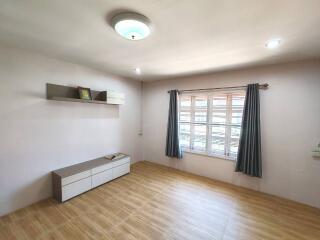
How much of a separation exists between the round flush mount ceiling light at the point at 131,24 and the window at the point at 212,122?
2.38 metres

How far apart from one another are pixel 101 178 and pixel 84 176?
399 mm

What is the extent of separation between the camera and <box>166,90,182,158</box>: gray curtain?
392cm

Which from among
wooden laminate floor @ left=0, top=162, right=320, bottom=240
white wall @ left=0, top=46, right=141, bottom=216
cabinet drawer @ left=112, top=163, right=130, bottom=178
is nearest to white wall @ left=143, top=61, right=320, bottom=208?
wooden laminate floor @ left=0, top=162, right=320, bottom=240

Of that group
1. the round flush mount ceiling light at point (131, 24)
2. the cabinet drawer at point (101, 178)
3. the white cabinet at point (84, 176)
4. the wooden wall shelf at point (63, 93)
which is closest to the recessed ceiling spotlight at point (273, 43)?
the round flush mount ceiling light at point (131, 24)

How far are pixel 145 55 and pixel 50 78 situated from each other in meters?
1.73

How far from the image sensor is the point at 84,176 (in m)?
2.81

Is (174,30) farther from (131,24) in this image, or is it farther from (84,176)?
(84,176)

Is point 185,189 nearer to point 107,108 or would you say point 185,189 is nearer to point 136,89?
point 107,108

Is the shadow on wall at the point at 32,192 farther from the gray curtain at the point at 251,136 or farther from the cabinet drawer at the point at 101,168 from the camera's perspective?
the gray curtain at the point at 251,136

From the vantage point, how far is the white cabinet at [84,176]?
2546 millimetres

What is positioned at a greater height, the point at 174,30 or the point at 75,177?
the point at 174,30

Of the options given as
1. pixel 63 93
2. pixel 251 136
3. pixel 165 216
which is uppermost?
pixel 63 93

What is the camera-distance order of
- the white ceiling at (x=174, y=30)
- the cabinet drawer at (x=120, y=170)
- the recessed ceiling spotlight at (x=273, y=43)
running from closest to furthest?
the white ceiling at (x=174, y=30) < the recessed ceiling spotlight at (x=273, y=43) < the cabinet drawer at (x=120, y=170)

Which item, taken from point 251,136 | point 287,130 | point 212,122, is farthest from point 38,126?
point 287,130
